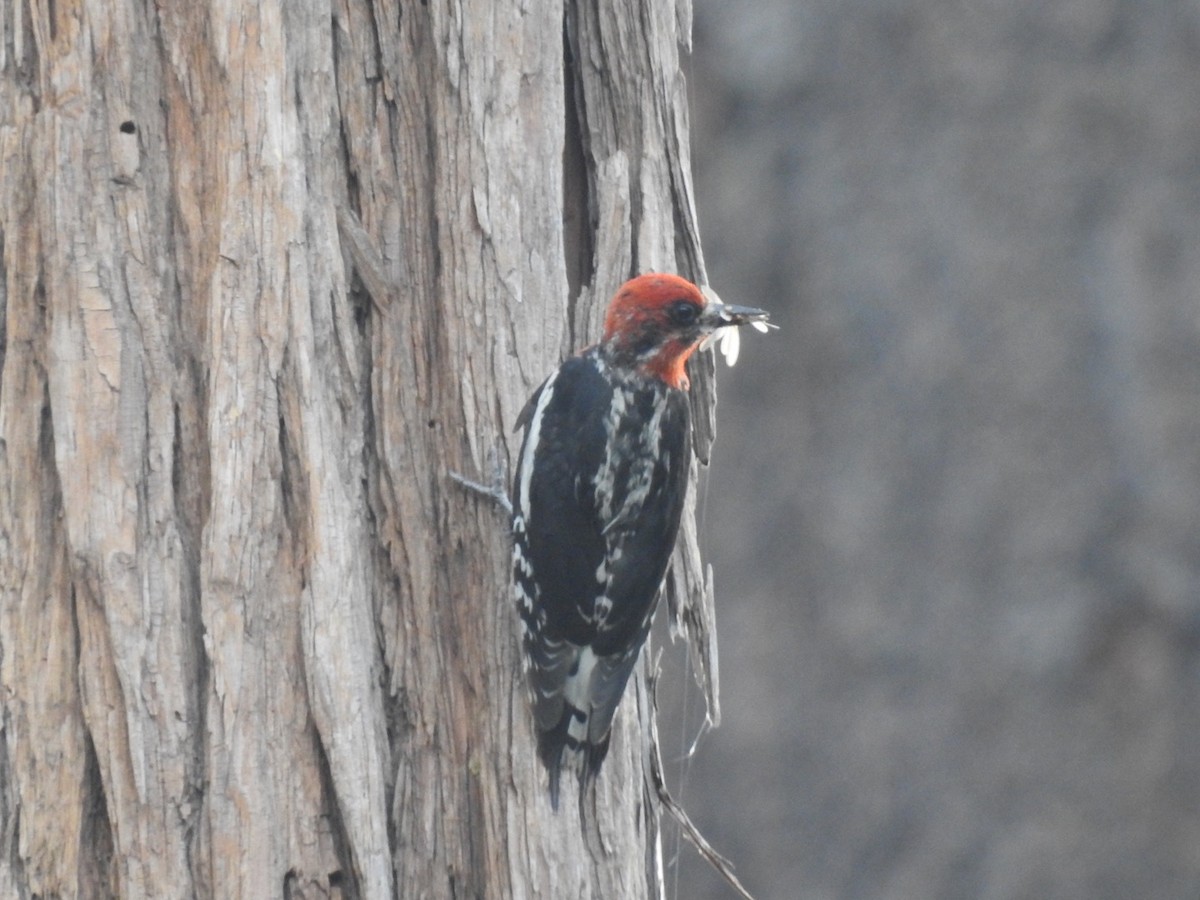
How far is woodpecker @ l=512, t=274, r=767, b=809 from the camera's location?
3660mm

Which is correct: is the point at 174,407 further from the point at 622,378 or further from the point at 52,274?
the point at 622,378

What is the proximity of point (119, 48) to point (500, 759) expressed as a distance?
1.58 metres

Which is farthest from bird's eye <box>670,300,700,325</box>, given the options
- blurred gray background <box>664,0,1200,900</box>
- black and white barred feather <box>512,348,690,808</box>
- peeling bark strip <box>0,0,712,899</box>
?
blurred gray background <box>664,0,1200,900</box>

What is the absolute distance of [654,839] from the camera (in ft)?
12.9

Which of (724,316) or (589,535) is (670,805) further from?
(724,316)

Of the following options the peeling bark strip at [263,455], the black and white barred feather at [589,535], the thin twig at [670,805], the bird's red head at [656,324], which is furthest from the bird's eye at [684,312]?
the thin twig at [670,805]

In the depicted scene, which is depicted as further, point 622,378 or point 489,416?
point 622,378

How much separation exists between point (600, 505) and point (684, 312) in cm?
51

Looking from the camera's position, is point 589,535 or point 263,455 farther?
point 589,535

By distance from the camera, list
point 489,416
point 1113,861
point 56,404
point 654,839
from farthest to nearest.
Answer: point 1113,861
point 654,839
point 489,416
point 56,404

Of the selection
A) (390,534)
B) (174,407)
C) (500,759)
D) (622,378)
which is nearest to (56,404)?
(174,407)

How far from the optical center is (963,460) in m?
7.54

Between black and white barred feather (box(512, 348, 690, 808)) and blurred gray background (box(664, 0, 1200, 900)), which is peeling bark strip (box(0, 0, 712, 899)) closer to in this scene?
black and white barred feather (box(512, 348, 690, 808))

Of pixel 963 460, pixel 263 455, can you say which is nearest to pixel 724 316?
pixel 263 455
